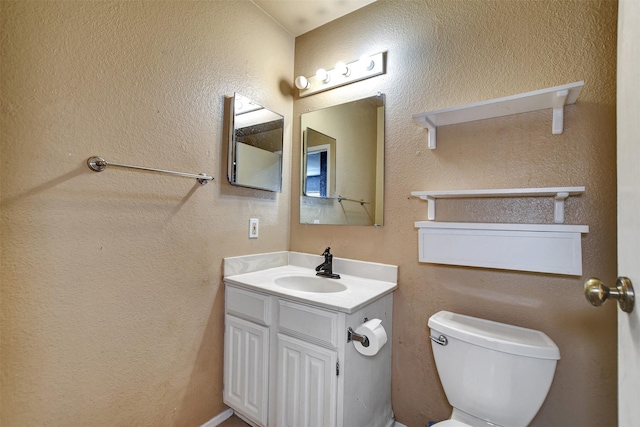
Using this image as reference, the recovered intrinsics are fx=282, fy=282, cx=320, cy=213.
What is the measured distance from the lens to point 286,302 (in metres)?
1.25

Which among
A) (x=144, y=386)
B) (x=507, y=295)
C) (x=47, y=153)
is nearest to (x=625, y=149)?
(x=507, y=295)

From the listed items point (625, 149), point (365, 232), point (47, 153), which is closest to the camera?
point (625, 149)

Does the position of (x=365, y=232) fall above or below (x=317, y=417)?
above

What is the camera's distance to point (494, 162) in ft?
4.08

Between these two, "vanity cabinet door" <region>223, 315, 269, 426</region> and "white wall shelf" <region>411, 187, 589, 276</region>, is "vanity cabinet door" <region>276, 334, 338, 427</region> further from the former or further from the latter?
"white wall shelf" <region>411, 187, 589, 276</region>

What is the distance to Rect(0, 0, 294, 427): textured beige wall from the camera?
2.99ft

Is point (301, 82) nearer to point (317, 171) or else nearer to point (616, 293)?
point (317, 171)

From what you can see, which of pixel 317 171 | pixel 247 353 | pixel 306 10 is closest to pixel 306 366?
pixel 247 353

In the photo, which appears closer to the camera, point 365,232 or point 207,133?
point 207,133

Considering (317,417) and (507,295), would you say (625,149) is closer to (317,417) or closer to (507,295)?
(507,295)

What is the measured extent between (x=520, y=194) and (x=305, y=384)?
1166 mm

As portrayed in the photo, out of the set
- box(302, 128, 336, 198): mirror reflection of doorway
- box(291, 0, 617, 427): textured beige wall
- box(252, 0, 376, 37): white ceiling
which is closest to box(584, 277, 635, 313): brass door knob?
box(291, 0, 617, 427): textured beige wall

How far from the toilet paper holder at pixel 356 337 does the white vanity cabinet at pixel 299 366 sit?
0.02m

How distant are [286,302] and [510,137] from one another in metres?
1.20
